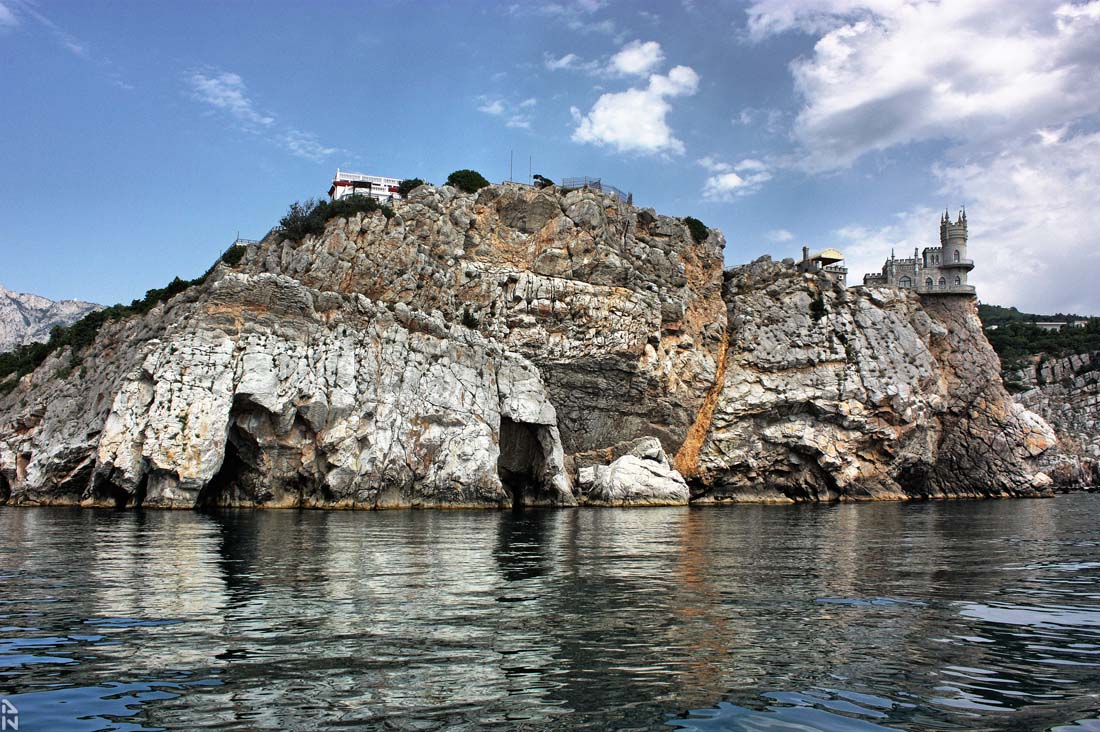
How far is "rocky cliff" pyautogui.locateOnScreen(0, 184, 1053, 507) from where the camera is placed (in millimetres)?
41750

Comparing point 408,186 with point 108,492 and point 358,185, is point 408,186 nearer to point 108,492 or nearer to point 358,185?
point 358,185

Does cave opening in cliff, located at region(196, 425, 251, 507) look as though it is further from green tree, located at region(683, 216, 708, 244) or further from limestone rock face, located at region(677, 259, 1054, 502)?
green tree, located at region(683, 216, 708, 244)

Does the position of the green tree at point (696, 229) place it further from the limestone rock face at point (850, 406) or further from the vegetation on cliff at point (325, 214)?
the vegetation on cliff at point (325, 214)

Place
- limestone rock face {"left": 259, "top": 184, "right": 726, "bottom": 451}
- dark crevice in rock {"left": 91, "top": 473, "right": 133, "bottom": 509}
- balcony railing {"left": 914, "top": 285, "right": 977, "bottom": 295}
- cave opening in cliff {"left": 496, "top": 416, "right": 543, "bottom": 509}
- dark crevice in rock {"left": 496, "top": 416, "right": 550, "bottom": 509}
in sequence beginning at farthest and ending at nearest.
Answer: balcony railing {"left": 914, "top": 285, "right": 977, "bottom": 295} < limestone rock face {"left": 259, "top": 184, "right": 726, "bottom": 451} < cave opening in cliff {"left": 496, "top": 416, "right": 543, "bottom": 509} < dark crevice in rock {"left": 496, "top": 416, "right": 550, "bottom": 509} < dark crevice in rock {"left": 91, "top": 473, "right": 133, "bottom": 509}

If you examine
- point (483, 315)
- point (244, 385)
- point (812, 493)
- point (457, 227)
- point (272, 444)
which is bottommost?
point (812, 493)

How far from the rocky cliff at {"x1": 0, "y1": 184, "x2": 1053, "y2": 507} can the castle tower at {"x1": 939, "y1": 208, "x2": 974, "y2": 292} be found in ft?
29.7

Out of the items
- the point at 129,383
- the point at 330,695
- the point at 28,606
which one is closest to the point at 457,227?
the point at 129,383

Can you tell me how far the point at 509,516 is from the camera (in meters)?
38.3

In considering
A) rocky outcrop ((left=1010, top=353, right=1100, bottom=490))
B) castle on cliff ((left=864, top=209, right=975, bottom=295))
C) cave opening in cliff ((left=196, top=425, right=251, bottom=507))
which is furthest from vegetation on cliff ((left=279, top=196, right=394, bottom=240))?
rocky outcrop ((left=1010, top=353, right=1100, bottom=490))

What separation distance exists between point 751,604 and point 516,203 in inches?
1896

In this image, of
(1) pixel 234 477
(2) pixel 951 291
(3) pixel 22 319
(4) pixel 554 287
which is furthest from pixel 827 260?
(3) pixel 22 319

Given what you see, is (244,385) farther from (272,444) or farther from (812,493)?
(812,493)

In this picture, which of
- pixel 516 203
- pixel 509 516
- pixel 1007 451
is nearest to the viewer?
pixel 509 516

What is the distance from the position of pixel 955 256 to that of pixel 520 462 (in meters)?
54.5
